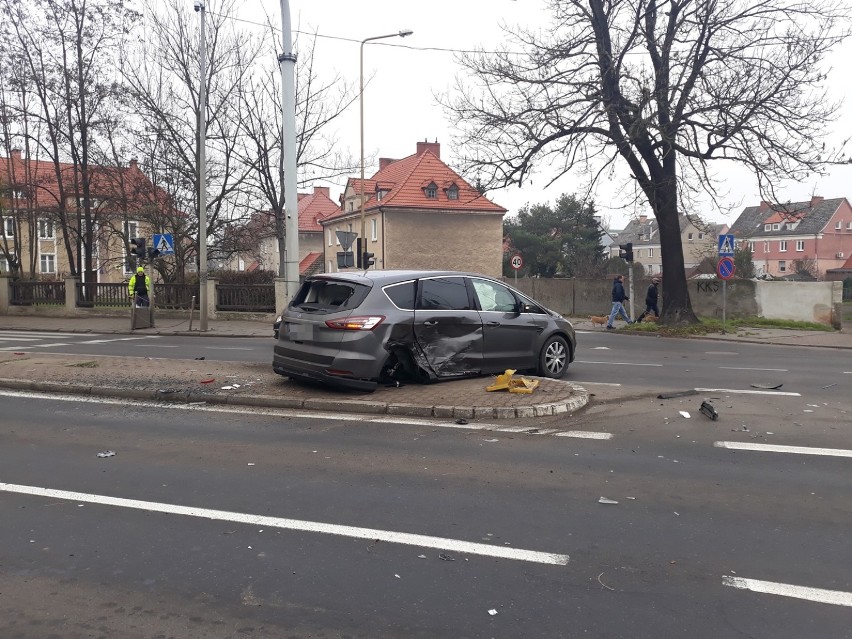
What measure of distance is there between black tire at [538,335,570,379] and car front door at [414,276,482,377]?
124 centimetres

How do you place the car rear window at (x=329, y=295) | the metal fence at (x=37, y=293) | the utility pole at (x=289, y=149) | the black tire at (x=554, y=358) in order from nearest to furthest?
the car rear window at (x=329, y=295)
the black tire at (x=554, y=358)
the utility pole at (x=289, y=149)
the metal fence at (x=37, y=293)

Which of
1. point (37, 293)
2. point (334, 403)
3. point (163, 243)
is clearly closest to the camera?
point (334, 403)

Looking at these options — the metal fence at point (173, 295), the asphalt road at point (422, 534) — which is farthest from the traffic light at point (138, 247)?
the asphalt road at point (422, 534)

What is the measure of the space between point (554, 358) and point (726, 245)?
525 inches

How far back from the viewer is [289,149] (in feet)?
53.7

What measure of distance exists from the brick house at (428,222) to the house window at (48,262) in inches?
1369

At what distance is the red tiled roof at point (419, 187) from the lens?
48.1 m

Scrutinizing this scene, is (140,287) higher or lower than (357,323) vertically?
higher

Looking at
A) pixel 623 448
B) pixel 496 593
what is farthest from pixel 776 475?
pixel 496 593

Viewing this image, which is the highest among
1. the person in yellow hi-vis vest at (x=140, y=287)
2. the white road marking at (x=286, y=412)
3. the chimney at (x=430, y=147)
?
the chimney at (x=430, y=147)

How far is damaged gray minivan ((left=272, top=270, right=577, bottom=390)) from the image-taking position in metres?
8.97

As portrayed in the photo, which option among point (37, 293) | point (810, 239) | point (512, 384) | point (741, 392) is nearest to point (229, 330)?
point (37, 293)

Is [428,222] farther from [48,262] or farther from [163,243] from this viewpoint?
[48,262]

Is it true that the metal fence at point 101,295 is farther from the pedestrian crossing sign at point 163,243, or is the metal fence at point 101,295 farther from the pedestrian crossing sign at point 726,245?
the pedestrian crossing sign at point 726,245
